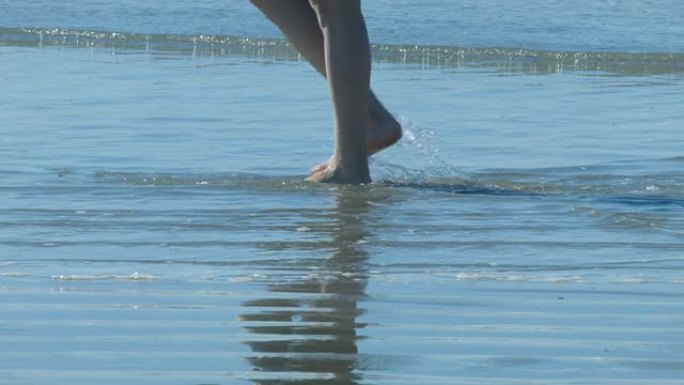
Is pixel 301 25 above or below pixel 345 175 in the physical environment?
above

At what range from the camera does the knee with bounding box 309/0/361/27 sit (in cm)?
491

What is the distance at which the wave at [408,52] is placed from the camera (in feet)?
31.1

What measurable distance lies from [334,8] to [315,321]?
185 centimetres

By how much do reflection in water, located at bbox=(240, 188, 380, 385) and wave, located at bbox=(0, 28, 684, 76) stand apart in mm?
5252

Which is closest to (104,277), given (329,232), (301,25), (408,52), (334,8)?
(329,232)

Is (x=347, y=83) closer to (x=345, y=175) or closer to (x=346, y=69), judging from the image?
(x=346, y=69)

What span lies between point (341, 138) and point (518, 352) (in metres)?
1.95

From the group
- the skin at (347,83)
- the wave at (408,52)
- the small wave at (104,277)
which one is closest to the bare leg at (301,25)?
the skin at (347,83)

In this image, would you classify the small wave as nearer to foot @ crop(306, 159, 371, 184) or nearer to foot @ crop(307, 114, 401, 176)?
foot @ crop(306, 159, 371, 184)

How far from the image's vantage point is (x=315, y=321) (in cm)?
325

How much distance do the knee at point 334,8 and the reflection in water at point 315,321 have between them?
0.96 metres

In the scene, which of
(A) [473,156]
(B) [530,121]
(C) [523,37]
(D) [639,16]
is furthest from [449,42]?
(A) [473,156]

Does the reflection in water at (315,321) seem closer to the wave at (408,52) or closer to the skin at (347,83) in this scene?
the skin at (347,83)

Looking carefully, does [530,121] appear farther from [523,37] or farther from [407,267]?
[523,37]
